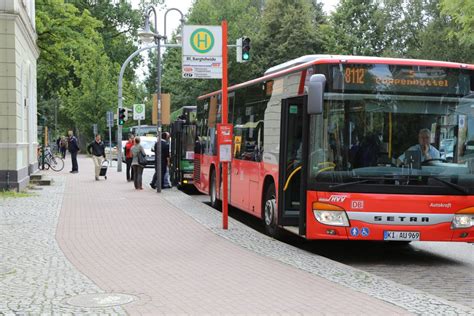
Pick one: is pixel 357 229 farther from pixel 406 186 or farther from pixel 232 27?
pixel 232 27

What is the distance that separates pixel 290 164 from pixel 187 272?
314cm

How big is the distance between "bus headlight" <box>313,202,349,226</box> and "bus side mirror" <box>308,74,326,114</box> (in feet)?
4.34

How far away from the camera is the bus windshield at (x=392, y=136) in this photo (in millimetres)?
8789

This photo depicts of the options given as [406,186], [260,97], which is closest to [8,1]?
[260,97]

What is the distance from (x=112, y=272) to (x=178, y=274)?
2.65 feet

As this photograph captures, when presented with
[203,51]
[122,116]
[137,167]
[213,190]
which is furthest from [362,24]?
[203,51]

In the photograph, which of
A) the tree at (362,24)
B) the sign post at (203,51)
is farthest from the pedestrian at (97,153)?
the tree at (362,24)

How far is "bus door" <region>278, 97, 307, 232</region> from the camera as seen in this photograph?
10117 millimetres

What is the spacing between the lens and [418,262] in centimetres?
945

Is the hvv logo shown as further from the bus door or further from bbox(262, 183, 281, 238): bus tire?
bbox(262, 183, 281, 238): bus tire

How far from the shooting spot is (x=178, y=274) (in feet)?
25.0

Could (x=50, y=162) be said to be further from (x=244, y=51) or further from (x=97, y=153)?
(x=244, y=51)

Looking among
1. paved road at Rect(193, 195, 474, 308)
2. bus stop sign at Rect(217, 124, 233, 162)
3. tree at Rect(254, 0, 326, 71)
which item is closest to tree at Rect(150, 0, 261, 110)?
tree at Rect(254, 0, 326, 71)

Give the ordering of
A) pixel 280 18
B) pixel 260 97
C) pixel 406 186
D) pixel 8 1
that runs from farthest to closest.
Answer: pixel 280 18, pixel 8 1, pixel 260 97, pixel 406 186
